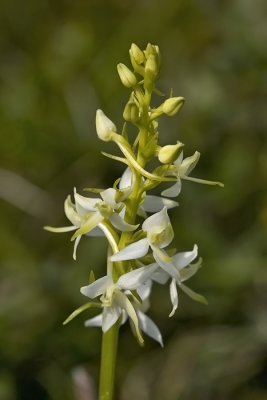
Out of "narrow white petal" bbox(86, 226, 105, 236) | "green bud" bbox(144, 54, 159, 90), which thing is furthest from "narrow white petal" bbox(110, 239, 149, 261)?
"green bud" bbox(144, 54, 159, 90)

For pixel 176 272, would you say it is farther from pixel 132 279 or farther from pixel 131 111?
pixel 131 111

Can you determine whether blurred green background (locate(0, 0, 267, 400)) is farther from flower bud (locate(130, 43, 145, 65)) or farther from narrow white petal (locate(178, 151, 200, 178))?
flower bud (locate(130, 43, 145, 65))

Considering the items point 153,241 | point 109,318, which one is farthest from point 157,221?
point 109,318

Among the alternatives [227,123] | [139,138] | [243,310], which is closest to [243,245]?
[243,310]

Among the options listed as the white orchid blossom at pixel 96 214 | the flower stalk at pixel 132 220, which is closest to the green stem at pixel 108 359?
the flower stalk at pixel 132 220

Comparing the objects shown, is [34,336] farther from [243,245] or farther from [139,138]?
[139,138]
